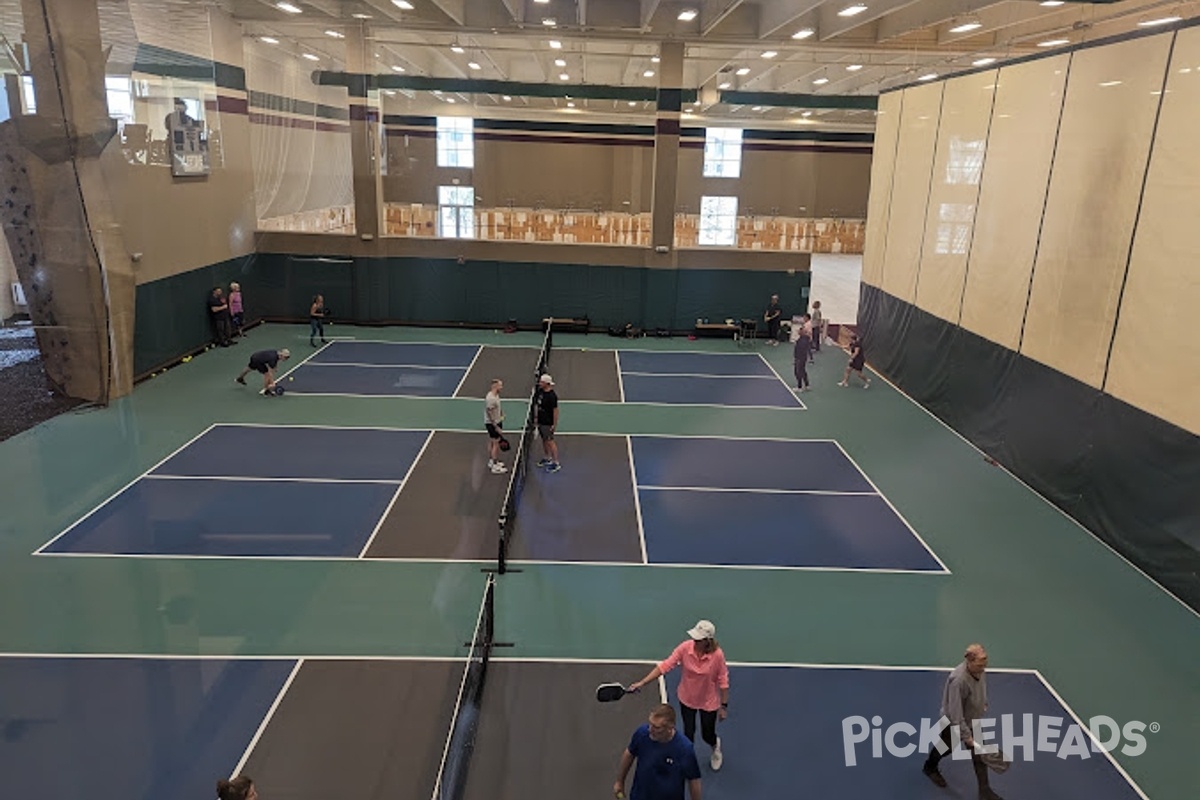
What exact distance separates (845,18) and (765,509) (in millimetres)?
13256

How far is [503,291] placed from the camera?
27125 millimetres

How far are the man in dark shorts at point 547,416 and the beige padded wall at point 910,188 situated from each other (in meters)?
11.1

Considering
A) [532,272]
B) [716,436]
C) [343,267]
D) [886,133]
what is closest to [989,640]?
[716,436]

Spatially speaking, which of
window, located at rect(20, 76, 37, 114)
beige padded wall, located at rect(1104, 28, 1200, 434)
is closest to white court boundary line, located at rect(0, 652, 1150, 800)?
beige padded wall, located at rect(1104, 28, 1200, 434)

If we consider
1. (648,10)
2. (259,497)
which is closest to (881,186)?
(648,10)

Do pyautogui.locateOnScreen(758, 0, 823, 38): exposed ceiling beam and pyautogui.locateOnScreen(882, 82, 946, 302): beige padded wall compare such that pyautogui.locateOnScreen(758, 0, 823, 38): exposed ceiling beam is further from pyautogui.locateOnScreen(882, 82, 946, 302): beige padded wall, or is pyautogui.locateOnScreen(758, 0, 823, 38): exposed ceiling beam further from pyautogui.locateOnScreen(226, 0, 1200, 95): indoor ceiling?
pyautogui.locateOnScreen(882, 82, 946, 302): beige padded wall

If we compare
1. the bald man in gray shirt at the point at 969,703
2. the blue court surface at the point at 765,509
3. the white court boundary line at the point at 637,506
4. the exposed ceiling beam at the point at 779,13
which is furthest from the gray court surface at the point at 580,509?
the exposed ceiling beam at the point at 779,13

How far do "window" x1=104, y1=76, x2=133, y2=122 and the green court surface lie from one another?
23.8 ft

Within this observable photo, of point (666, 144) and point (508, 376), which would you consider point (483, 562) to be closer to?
point (508, 376)

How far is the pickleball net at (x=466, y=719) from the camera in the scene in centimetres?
666

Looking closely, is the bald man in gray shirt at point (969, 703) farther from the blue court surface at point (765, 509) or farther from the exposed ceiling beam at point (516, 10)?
the exposed ceiling beam at point (516, 10)

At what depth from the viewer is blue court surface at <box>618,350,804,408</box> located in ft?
64.4

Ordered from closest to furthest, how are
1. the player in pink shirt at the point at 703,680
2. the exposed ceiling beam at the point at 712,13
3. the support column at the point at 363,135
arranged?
the player in pink shirt at the point at 703,680 < the exposed ceiling beam at the point at 712,13 < the support column at the point at 363,135

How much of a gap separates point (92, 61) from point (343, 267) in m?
11.1
